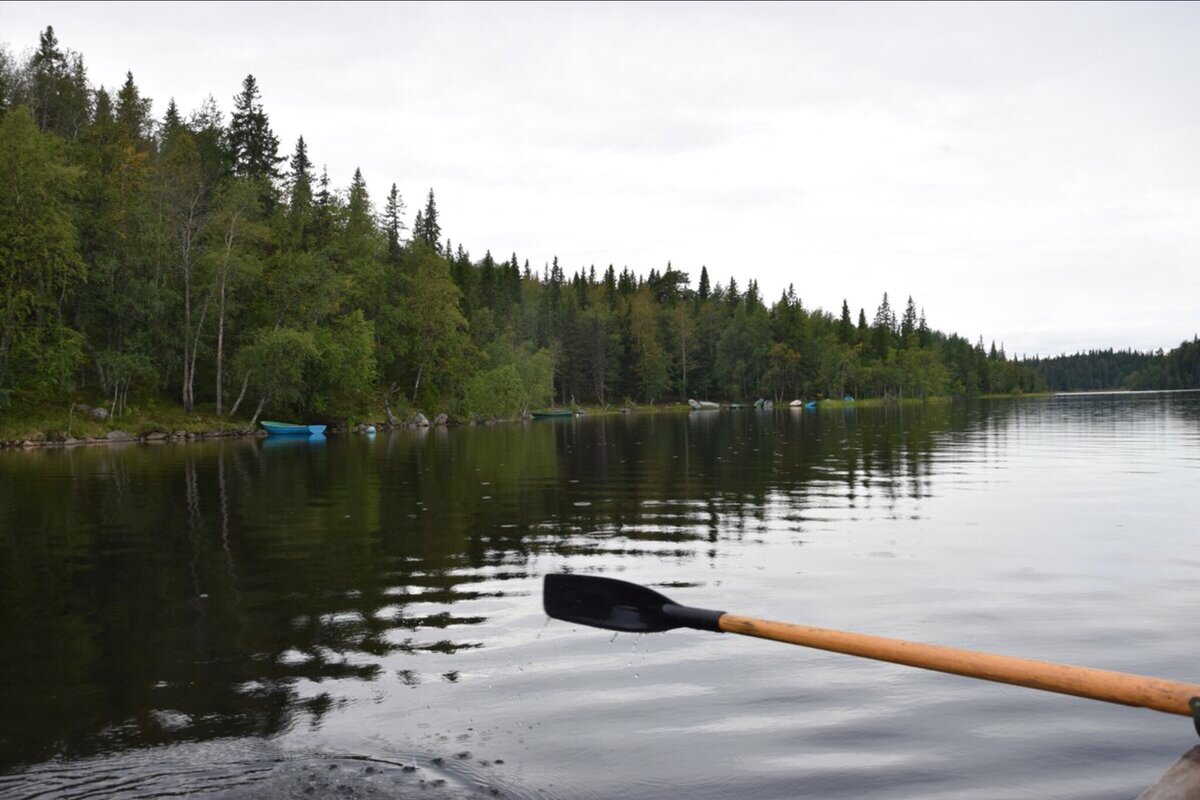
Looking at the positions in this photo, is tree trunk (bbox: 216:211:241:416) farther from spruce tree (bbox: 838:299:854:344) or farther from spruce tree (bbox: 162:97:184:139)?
spruce tree (bbox: 838:299:854:344)

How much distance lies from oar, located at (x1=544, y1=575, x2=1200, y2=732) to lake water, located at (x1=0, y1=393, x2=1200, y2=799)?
4.06 ft

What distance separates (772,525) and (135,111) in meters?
85.7

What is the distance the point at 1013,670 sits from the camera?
13.3ft

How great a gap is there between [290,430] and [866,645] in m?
63.2

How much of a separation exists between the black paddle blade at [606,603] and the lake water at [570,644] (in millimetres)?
1168

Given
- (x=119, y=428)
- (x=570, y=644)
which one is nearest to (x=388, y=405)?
(x=119, y=428)

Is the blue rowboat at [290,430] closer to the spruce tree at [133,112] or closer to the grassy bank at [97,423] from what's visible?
the grassy bank at [97,423]

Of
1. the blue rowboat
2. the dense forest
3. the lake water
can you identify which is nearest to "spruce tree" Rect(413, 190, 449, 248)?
the dense forest

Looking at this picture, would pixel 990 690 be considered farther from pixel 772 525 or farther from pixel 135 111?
pixel 135 111

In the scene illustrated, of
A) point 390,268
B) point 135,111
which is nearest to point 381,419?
point 390,268

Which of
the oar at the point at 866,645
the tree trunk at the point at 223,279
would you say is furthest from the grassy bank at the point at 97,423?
the oar at the point at 866,645

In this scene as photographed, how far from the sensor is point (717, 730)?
23.3 feet

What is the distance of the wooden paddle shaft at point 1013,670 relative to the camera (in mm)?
3678

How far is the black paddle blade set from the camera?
5.77m
